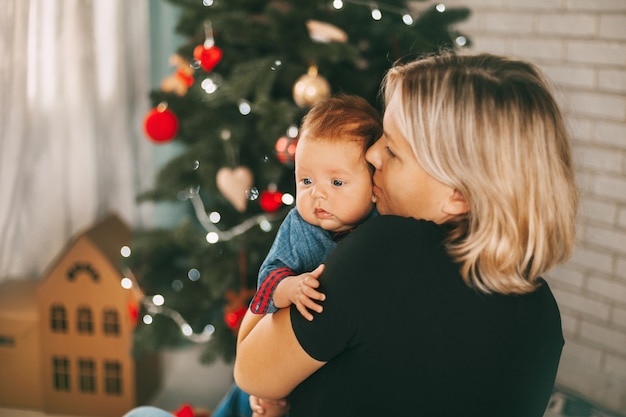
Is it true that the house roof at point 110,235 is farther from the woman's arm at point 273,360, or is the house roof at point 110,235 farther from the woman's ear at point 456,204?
the woman's ear at point 456,204

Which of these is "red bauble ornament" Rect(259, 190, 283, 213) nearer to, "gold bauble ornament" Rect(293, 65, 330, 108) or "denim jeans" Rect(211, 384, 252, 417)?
"gold bauble ornament" Rect(293, 65, 330, 108)

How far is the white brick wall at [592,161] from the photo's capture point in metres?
2.69

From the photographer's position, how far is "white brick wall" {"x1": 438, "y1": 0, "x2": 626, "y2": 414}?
2.69 m

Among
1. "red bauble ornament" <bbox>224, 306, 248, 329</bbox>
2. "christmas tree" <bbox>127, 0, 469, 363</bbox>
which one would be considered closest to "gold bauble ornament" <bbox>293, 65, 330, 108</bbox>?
"christmas tree" <bbox>127, 0, 469, 363</bbox>

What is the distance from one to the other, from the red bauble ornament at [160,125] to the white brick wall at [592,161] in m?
1.48

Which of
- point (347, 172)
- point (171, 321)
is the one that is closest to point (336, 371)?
point (347, 172)

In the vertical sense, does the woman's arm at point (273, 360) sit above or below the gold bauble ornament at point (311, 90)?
below

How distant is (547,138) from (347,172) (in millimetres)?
363

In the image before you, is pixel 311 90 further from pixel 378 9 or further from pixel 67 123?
pixel 67 123

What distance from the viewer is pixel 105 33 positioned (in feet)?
10.1

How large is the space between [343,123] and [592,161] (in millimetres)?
1836

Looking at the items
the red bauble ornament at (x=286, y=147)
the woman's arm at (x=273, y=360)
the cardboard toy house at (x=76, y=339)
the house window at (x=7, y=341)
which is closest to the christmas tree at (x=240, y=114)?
the red bauble ornament at (x=286, y=147)

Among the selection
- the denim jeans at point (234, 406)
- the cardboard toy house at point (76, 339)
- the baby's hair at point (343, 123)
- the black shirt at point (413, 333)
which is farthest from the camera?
the cardboard toy house at point (76, 339)

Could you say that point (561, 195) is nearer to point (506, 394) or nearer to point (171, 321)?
point (506, 394)
